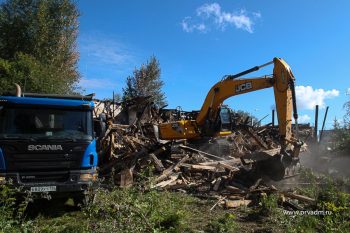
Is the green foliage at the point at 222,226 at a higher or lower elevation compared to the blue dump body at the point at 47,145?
lower

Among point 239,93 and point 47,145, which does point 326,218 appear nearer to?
point 47,145

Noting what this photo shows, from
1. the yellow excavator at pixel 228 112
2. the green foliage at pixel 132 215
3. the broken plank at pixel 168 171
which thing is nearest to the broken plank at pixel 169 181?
the broken plank at pixel 168 171

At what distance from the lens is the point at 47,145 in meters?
7.95

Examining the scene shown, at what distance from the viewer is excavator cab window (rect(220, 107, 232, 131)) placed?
17.2 metres

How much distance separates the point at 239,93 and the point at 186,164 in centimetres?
360

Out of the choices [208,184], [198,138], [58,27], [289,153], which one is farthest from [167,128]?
[58,27]

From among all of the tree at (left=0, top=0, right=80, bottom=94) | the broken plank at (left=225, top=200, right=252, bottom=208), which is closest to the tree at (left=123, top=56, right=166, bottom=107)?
the tree at (left=0, top=0, right=80, bottom=94)

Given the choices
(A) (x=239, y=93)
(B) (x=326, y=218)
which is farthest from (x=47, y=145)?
(A) (x=239, y=93)

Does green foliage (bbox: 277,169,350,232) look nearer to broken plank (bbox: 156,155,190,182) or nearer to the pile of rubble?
the pile of rubble

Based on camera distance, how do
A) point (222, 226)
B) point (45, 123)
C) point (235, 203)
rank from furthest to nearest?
point (235, 203), point (45, 123), point (222, 226)

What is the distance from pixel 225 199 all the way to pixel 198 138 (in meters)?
7.20

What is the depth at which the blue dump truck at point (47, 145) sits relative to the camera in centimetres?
773

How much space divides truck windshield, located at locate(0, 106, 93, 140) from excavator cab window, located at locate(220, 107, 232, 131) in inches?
375

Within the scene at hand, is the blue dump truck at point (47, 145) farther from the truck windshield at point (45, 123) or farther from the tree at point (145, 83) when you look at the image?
the tree at point (145, 83)
